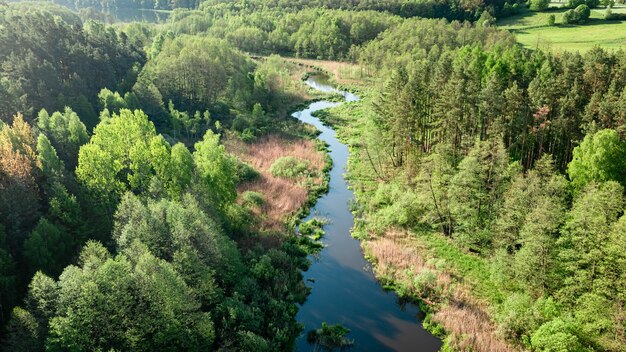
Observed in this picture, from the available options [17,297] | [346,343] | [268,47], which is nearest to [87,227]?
[17,297]

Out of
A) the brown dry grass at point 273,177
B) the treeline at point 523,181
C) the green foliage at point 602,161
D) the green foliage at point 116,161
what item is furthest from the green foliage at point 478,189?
the green foliage at point 116,161

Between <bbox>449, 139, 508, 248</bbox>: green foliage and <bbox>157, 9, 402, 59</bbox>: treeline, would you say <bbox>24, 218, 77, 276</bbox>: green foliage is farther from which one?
<bbox>157, 9, 402, 59</bbox>: treeline

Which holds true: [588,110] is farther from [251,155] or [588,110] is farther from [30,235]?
[30,235]

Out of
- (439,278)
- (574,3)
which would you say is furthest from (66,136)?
(574,3)

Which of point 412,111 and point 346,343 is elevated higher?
point 412,111

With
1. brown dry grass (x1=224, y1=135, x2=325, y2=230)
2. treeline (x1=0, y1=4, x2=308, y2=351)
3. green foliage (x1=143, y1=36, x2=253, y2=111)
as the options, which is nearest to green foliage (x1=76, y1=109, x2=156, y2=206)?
treeline (x1=0, y1=4, x2=308, y2=351)

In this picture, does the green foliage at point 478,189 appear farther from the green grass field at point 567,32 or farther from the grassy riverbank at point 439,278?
the green grass field at point 567,32
